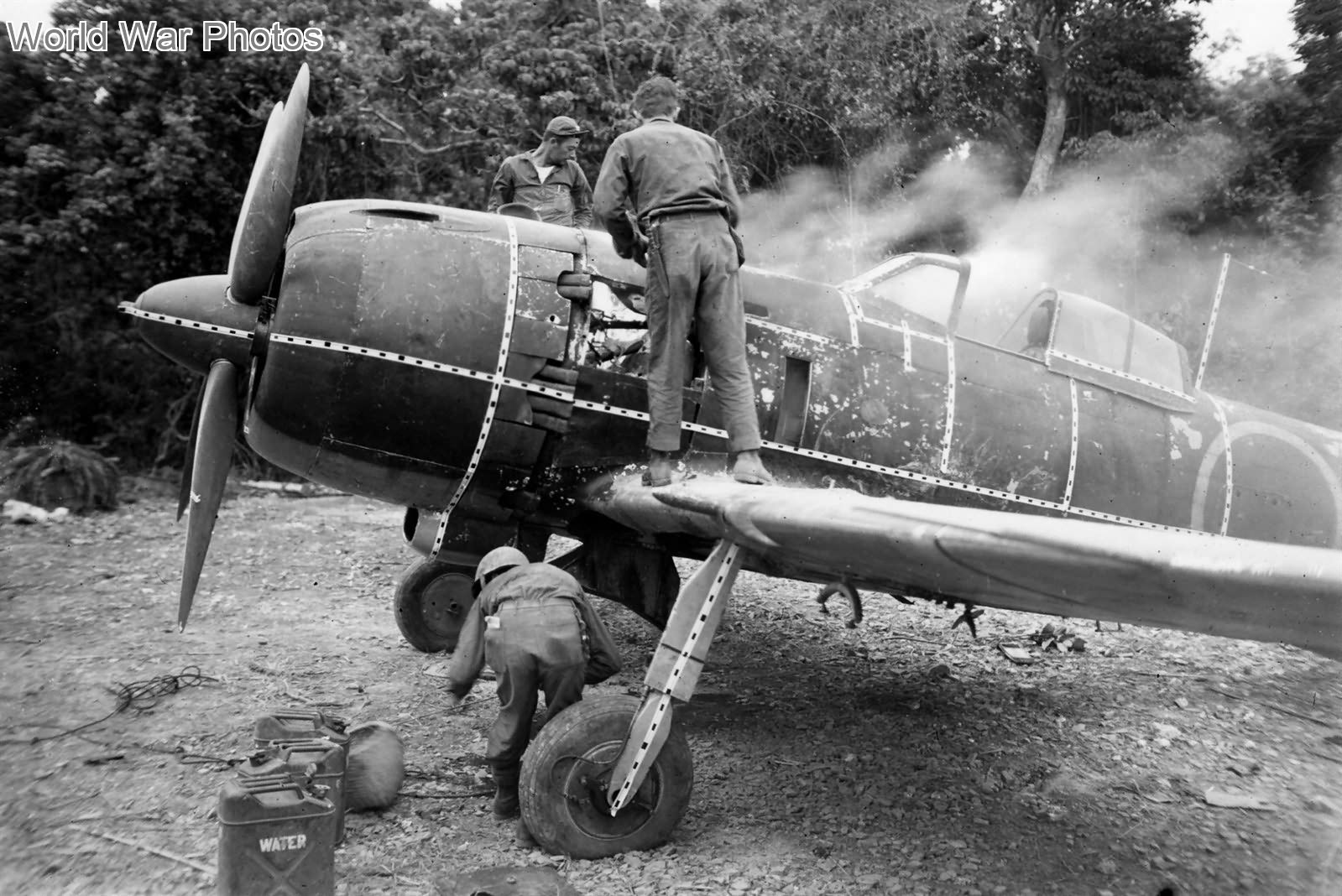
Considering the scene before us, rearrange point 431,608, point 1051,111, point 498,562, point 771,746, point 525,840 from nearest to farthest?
1. point 525,840
2. point 498,562
3. point 771,746
4. point 431,608
5. point 1051,111

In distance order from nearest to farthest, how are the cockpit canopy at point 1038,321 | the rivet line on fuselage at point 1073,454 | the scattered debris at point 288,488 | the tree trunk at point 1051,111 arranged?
the rivet line on fuselage at point 1073,454
the cockpit canopy at point 1038,321
the scattered debris at point 288,488
the tree trunk at point 1051,111

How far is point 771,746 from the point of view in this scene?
16.2ft

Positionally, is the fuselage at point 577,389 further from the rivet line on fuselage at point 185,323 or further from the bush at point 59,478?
the bush at point 59,478

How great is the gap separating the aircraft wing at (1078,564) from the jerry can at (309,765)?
5.87 feet

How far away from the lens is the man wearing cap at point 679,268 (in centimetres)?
419

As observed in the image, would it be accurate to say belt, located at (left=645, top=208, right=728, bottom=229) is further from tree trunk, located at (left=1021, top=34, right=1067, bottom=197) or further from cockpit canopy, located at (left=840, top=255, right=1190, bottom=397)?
tree trunk, located at (left=1021, top=34, right=1067, bottom=197)

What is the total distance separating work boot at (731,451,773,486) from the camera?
13.7ft

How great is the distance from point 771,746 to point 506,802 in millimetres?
1553

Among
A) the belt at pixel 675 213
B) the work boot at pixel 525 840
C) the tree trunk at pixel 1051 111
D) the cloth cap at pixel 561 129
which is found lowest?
the work boot at pixel 525 840

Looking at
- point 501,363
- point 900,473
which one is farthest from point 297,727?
point 900,473

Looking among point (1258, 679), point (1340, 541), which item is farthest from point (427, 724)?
point (1258, 679)

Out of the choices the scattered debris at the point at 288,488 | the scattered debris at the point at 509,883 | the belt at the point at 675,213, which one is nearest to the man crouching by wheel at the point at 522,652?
the scattered debris at the point at 509,883

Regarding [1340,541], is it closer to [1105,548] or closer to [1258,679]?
[1258,679]

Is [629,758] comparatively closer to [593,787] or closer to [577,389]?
[593,787]
